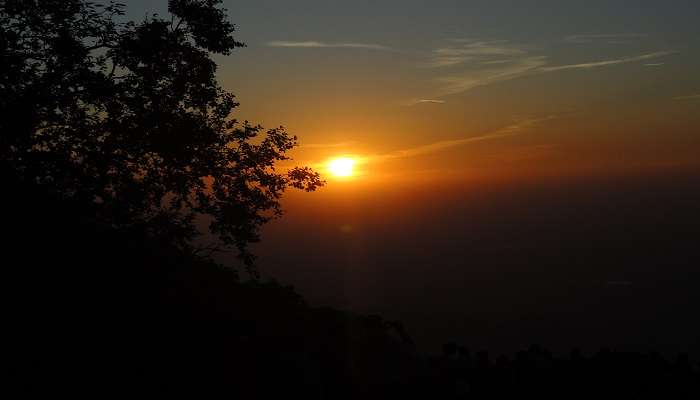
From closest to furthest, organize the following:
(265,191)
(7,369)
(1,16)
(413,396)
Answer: (7,369)
(413,396)
(1,16)
(265,191)

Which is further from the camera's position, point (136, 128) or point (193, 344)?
point (136, 128)

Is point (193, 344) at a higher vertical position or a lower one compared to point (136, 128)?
lower

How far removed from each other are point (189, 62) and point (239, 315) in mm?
12874

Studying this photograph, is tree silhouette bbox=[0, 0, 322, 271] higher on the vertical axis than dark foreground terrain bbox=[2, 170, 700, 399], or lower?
higher

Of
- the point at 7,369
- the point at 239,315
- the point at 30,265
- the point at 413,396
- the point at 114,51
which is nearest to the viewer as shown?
the point at 7,369

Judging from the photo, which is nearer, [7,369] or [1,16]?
[7,369]

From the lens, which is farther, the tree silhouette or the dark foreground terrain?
the tree silhouette

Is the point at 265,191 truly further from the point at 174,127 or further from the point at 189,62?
the point at 189,62

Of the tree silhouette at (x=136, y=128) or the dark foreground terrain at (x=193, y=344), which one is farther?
the tree silhouette at (x=136, y=128)

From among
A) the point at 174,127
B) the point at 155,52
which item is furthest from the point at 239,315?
the point at 155,52

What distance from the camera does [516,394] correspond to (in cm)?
1273

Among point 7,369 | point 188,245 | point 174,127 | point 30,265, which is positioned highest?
point 174,127

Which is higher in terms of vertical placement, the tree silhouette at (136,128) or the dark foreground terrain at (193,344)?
the tree silhouette at (136,128)

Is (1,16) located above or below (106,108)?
above
